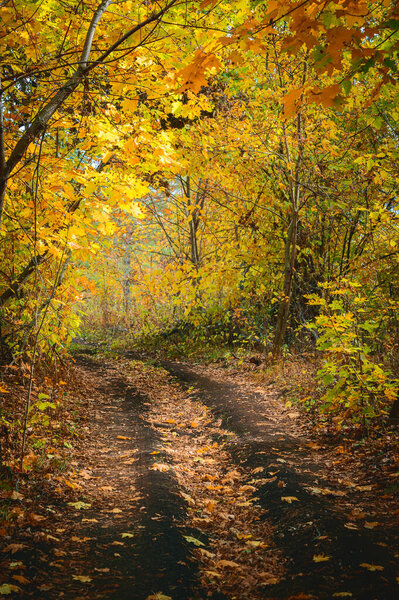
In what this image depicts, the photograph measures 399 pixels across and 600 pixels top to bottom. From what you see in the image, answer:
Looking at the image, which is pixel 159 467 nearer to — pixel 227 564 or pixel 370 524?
pixel 227 564

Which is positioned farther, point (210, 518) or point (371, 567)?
point (210, 518)

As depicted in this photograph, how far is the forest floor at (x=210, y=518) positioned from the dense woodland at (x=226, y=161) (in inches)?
38.3

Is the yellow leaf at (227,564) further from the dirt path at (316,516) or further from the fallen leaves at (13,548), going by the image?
the fallen leaves at (13,548)

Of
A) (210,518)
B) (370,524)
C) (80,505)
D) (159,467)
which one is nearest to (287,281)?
(159,467)

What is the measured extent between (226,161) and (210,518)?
25.0 ft

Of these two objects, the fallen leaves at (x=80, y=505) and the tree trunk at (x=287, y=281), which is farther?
the tree trunk at (x=287, y=281)

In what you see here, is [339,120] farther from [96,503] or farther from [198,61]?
[96,503]

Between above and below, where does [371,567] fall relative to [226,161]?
below

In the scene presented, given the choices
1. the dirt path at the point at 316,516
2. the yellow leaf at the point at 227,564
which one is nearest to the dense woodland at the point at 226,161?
the dirt path at the point at 316,516

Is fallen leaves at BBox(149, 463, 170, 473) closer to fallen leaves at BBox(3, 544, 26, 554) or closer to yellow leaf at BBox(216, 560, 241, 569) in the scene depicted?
yellow leaf at BBox(216, 560, 241, 569)

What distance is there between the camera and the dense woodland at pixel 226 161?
308 centimetres

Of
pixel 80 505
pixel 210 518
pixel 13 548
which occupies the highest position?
pixel 13 548

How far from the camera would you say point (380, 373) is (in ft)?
13.8

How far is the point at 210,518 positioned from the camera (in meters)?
3.52
